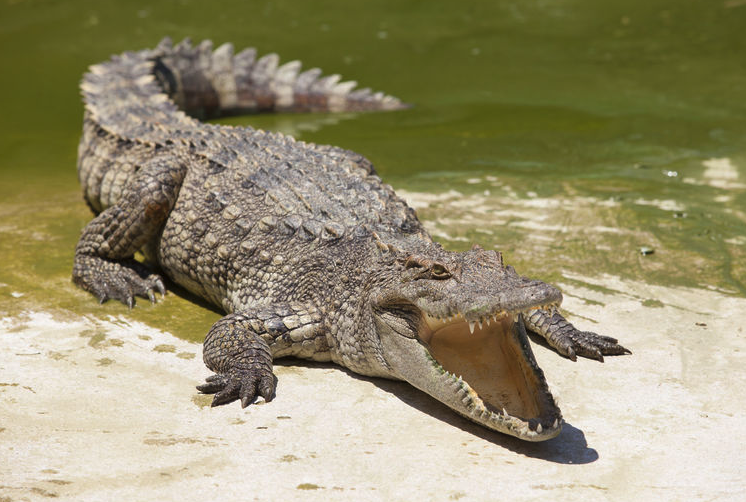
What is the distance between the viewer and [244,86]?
30.0 ft

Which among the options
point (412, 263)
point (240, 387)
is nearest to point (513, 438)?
point (412, 263)

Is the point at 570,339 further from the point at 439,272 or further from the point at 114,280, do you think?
the point at 114,280

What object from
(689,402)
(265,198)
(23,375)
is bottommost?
(23,375)

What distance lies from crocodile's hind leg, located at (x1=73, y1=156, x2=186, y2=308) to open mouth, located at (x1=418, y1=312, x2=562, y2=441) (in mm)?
2153

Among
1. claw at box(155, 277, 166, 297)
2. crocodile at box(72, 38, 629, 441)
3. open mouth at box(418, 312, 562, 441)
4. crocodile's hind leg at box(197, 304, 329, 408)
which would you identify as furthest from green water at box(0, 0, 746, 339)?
open mouth at box(418, 312, 562, 441)

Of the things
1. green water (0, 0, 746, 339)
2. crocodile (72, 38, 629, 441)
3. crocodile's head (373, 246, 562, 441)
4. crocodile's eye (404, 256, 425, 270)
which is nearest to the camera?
crocodile's head (373, 246, 562, 441)

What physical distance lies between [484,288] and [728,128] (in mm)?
5737

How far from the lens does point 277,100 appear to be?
9344mm

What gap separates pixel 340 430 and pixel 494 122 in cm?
565

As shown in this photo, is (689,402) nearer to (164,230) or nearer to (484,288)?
(484,288)

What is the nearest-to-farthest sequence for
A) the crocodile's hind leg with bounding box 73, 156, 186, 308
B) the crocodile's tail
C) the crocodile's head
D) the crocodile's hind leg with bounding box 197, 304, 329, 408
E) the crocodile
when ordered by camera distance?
the crocodile's head
the crocodile
the crocodile's hind leg with bounding box 197, 304, 329, 408
the crocodile's hind leg with bounding box 73, 156, 186, 308
the crocodile's tail

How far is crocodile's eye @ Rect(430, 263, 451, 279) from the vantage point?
396 centimetres

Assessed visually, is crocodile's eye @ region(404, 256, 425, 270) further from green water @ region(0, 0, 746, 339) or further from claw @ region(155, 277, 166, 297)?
claw @ region(155, 277, 166, 297)

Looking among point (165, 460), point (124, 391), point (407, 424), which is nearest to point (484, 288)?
point (407, 424)
